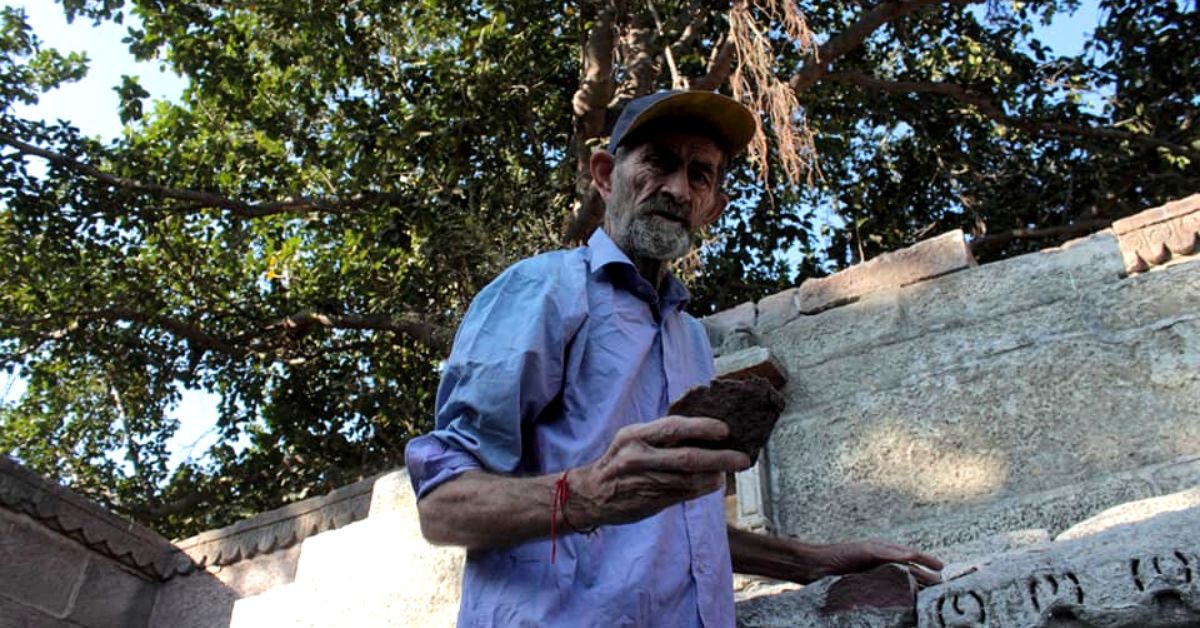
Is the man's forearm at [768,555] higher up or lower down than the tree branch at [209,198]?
lower down

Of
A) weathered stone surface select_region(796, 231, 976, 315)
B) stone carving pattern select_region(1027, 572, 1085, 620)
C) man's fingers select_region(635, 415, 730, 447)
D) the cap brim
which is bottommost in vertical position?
stone carving pattern select_region(1027, 572, 1085, 620)

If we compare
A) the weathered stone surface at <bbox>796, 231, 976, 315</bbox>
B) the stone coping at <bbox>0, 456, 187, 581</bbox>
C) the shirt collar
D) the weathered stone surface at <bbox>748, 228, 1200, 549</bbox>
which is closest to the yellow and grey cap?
the shirt collar

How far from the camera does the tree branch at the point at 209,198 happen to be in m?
9.16

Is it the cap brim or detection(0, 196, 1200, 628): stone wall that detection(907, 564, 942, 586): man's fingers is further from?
the cap brim

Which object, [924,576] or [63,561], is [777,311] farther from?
[63,561]

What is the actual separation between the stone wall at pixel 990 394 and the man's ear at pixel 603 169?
1.08 meters

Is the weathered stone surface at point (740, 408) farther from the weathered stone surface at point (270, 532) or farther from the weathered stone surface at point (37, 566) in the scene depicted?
the weathered stone surface at point (37, 566)

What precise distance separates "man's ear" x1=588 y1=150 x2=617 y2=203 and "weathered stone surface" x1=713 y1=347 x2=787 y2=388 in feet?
3.45

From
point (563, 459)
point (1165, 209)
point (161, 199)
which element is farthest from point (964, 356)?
point (161, 199)

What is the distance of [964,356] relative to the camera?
327 centimetres

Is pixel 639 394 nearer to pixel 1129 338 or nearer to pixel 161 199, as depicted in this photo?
pixel 1129 338

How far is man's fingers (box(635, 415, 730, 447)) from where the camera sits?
1677 mm

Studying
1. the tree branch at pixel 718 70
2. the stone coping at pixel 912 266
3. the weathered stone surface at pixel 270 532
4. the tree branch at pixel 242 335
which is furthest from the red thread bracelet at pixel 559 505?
the tree branch at pixel 242 335

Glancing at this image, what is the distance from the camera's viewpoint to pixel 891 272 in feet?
11.9
